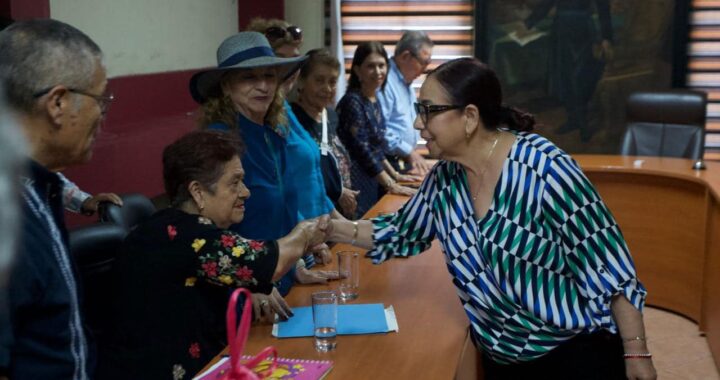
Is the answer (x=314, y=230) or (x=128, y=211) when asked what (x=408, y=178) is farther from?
(x=314, y=230)

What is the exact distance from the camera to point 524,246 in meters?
2.05

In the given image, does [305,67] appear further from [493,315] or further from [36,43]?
[36,43]

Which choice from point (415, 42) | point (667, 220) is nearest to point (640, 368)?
point (667, 220)

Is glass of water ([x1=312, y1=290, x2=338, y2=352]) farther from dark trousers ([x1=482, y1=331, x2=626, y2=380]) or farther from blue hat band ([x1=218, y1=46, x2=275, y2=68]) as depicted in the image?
blue hat band ([x1=218, y1=46, x2=275, y2=68])

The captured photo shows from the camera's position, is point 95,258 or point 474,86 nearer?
point 474,86

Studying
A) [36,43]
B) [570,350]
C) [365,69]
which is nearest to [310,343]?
[570,350]

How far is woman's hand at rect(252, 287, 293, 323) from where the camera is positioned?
229 centimetres

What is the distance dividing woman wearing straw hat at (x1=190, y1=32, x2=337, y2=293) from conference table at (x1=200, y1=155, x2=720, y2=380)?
0.25m

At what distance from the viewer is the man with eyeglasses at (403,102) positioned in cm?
511

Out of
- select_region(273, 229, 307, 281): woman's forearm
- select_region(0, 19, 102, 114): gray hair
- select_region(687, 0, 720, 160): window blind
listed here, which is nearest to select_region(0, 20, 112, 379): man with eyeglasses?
select_region(0, 19, 102, 114): gray hair

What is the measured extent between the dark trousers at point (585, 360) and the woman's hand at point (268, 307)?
2.26 ft

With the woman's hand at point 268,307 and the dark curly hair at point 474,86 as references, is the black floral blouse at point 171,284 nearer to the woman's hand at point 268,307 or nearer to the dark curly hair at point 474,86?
the woman's hand at point 268,307

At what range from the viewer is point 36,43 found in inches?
51.3

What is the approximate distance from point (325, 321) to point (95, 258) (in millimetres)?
846
